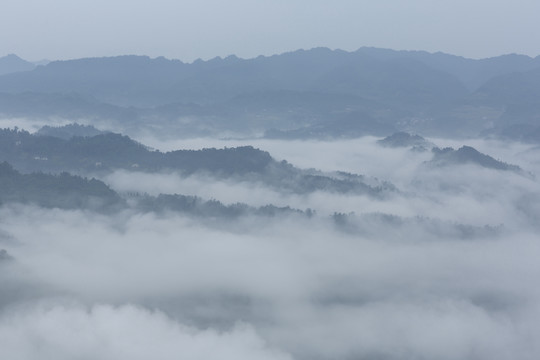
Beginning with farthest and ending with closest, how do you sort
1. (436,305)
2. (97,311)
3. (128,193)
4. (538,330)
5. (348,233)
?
(128,193) → (348,233) → (436,305) → (538,330) → (97,311)

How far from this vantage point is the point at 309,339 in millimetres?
100812

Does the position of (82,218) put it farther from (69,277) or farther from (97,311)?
(97,311)

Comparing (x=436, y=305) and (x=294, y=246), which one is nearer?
(x=436, y=305)

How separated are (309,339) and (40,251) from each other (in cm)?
5802

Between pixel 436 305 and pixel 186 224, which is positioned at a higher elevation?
pixel 186 224

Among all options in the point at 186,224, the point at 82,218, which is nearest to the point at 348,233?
the point at 186,224

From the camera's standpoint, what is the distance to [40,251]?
124 metres

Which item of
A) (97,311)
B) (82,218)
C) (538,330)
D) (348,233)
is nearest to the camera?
(97,311)

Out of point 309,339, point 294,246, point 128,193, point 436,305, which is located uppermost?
point 128,193

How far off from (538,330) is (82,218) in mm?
98475

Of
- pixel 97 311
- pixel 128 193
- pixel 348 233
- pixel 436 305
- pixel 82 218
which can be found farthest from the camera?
pixel 128 193

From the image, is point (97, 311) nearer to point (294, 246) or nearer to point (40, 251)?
point (40, 251)

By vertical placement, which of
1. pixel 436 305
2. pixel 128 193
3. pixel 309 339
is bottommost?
pixel 309 339

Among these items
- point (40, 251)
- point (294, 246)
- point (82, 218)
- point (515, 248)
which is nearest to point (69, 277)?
point (40, 251)
